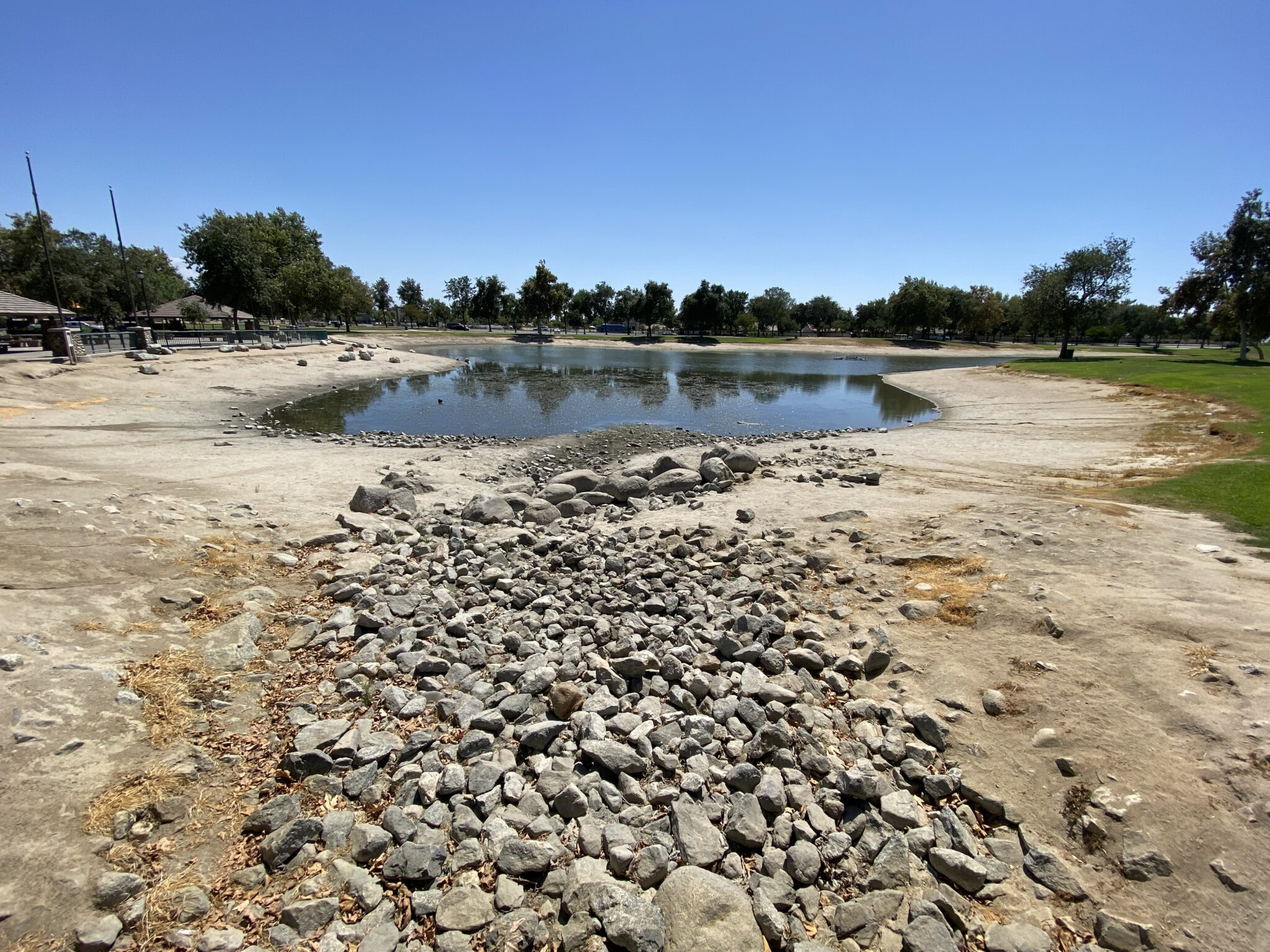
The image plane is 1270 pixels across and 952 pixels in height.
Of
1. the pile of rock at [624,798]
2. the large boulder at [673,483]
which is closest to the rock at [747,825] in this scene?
the pile of rock at [624,798]

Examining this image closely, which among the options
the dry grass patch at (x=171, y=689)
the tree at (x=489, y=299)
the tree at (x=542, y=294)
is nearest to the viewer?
the dry grass patch at (x=171, y=689)

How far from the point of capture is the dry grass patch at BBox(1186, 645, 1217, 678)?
6.21 meters

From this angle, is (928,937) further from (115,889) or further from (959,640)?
(115,889)

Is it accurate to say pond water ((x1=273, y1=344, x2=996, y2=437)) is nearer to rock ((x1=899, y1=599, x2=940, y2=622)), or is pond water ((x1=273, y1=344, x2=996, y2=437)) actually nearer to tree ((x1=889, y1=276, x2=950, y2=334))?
rock ((x1=899, y1=599, x2=940, y2=622))

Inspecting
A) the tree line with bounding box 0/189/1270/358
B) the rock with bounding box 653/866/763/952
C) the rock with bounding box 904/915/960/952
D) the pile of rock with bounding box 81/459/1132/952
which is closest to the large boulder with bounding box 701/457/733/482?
the pile of rock with bounding box 81/459/1132/952

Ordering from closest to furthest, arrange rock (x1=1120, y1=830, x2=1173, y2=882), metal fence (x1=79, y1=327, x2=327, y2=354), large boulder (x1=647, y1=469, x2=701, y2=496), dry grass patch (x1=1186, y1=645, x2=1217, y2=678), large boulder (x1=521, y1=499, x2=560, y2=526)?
1. rock (x1=1120, y1=830, x2=1173, y2=882)
2. dry grass patch (x1=1186, y1=645, x2=1217, y2=678)
3. large boulder (x1=521, y1=499, x2=560, y2=526)
4. large boulder (x1=647, y1=469, x2=701, y2=496)
5. metal fence (x1=79, y1=327, x2=327, y2=354)

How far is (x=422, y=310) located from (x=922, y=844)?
198 m

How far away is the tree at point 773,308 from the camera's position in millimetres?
169625

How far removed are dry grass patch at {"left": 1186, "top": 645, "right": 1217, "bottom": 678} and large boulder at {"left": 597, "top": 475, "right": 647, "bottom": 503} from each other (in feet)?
37.8

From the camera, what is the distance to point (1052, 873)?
15.1ft

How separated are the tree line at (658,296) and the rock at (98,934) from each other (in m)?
77.3

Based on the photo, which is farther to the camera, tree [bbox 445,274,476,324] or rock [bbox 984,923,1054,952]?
tree [bbox 445,274,476,324]

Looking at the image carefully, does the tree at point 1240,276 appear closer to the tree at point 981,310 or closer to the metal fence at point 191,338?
the tree at point 981,310

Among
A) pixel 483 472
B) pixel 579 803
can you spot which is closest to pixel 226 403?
pixel 483 472
